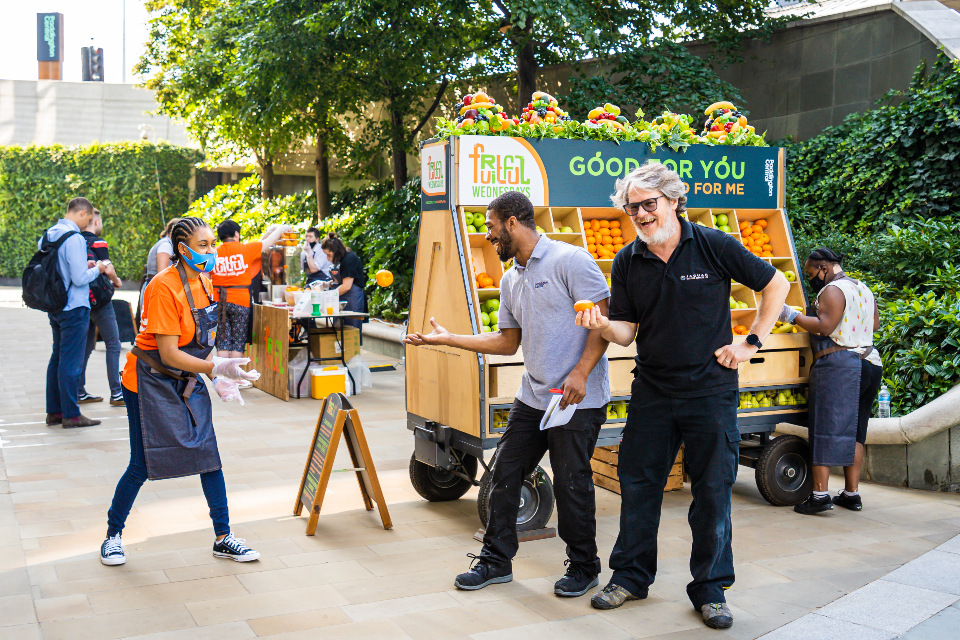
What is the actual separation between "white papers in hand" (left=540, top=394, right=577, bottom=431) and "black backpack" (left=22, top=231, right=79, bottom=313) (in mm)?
5181

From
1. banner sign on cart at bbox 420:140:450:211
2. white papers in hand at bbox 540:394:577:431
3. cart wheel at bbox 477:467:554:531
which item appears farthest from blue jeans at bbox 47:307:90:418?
white papers in hand at bbox 540:394:577:431

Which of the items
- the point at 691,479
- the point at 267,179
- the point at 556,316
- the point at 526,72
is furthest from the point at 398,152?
the point at 691,479

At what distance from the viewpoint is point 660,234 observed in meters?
3.71

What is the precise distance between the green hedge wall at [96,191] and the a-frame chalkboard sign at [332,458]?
20162 millimetres

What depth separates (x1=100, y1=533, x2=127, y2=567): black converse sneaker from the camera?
4414mm

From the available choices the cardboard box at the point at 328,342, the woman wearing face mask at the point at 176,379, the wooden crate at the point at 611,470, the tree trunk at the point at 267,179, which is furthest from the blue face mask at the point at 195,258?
the tree trunk at the point at 267,179

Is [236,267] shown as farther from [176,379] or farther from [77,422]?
[176,379]

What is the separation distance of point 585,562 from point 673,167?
289cm

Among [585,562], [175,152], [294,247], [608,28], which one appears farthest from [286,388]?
[175,152]

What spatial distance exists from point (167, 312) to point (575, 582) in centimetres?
233

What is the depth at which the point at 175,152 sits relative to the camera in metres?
23.9

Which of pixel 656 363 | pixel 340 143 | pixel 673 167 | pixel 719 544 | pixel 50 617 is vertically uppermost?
pixel 340 143

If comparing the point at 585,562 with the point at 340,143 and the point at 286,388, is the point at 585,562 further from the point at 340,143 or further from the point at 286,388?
the point at 340,143

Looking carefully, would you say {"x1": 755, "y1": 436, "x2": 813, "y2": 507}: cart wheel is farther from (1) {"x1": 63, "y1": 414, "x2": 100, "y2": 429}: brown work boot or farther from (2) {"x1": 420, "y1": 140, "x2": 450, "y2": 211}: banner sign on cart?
(1) {"x1": 63, "y1": 414, "x2": 100, "y2": 429}: brown work boot
